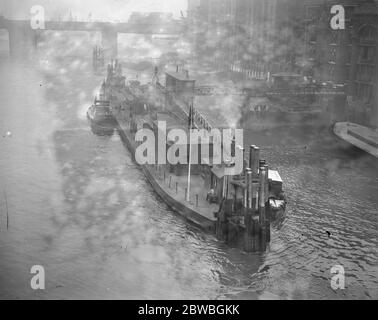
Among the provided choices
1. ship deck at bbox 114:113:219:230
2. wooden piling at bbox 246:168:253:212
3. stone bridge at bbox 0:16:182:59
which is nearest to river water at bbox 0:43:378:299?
ship deck at bbox 114:113:219:230

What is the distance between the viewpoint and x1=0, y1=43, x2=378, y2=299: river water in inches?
1038

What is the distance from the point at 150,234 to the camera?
32.1 m

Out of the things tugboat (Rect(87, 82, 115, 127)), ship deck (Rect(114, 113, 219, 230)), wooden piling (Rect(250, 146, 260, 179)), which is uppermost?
wooden piling (Rect(250, 146, 260, 179))

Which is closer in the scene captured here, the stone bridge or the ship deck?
the ship deck

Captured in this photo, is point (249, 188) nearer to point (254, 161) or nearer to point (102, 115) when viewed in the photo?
point (254, 161)

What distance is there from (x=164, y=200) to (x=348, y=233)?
11.2 metres

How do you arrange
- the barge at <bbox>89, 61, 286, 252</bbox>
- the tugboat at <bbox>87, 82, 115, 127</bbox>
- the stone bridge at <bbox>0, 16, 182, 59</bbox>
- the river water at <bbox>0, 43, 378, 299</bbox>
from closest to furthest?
the river water at <bbox>0, 43, 378, 299</bbox> → the barge at <bbox>89, 61, 286, 252</bbox> → the tugboat at <bbox>87, 82, 115, 127</bbox> → the stone bridge at <bbox>0, 16, 182, 59</bbox>

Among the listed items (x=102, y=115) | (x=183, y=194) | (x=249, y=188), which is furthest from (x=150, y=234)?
(x=102, y=115)

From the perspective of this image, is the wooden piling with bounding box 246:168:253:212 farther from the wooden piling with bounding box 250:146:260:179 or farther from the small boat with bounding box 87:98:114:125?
the small boat with bounding box 87:98:114:125

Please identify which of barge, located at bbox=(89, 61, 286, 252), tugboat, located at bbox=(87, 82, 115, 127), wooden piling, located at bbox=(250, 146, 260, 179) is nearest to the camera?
barge, located at bbox=(89, 61, 286, 252)

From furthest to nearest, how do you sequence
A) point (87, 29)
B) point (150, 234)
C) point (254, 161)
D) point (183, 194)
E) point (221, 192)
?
1. point (87, 29)
2. point (183, 194)
3. point (221, 192)
4. point (150, 234)
5. point (254, 161)

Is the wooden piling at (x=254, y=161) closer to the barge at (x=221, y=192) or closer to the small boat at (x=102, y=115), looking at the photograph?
the barge at (x=221, y=192)

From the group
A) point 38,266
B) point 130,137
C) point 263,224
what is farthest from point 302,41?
point 38,266
